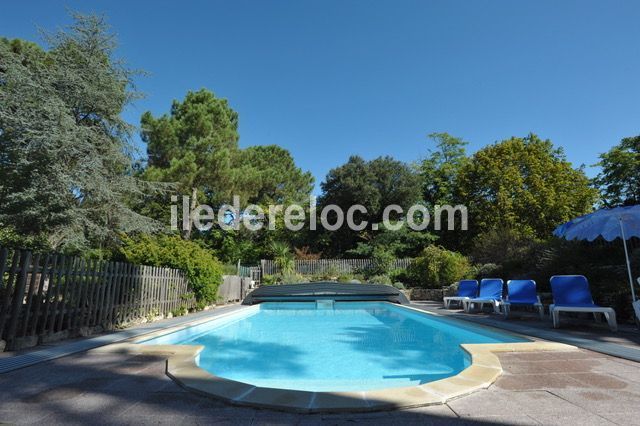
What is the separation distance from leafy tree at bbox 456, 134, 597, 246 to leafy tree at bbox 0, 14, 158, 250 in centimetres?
1777

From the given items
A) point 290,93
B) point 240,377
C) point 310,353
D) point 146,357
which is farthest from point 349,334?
point 290,93

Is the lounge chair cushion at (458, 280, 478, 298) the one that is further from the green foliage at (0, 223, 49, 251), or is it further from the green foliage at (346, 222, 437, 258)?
the green foliage at (0, 223, 49, 251)

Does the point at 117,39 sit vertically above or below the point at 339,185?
above

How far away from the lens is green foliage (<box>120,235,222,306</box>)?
8.27m

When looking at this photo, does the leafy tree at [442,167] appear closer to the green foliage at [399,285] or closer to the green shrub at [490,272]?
the green foliage at [399,285]

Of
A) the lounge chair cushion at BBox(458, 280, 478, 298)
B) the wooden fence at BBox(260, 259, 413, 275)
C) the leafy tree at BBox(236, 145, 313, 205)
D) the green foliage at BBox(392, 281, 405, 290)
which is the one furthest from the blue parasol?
the leafy tree at BBox(236, 145, 313, 205)

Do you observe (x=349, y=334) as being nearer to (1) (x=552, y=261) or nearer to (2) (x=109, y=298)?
(2) (x=109, y=298)

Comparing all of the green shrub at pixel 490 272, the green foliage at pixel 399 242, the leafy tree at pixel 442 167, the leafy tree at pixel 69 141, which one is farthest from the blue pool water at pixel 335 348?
the leafy tree at pixel 442 167

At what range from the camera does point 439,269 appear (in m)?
14.1

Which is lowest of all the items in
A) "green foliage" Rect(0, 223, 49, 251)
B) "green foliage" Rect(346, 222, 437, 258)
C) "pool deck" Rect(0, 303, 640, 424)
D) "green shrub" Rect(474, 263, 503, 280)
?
"pool deck" Rect(0, 303, 640, 424)

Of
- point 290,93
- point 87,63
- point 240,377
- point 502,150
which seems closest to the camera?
point 240,377

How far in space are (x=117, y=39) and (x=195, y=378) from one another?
12471mm

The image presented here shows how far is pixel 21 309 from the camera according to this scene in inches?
164

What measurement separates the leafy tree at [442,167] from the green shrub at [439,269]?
391 inches
